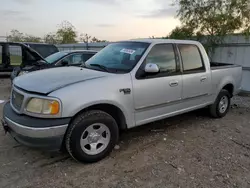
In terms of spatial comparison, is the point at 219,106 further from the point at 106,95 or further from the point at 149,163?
the point at 106,95

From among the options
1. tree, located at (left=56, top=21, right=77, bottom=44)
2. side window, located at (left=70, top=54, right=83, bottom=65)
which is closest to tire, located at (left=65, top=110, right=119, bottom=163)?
side window, located at (left=70, top=54, right=83, bottom=65)

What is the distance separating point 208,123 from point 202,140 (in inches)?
A: 43.6

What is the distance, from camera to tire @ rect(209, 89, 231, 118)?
5551mm

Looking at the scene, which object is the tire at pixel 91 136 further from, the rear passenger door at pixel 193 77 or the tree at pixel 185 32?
the tree at pixel 185 32

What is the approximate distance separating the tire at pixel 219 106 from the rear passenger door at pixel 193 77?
1.76 ft

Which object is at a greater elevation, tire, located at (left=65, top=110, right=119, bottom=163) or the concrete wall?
the concrete wall

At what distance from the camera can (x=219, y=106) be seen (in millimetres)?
5680

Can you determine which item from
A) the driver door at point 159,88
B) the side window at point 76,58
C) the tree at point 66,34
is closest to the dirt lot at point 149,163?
→ the driver door at point 159,88

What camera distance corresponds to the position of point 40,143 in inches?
120

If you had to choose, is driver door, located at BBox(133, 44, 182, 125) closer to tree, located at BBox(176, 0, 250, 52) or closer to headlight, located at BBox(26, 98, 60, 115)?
headlight, located at BBox(26, 98, 60, 115)

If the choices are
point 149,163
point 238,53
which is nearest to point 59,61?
point 149,163

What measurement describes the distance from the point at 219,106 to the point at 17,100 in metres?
4.31

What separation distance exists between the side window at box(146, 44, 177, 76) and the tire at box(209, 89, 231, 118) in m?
1.71

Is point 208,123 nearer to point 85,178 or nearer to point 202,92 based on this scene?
point 202,92
